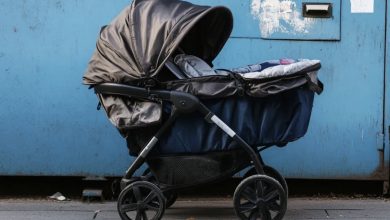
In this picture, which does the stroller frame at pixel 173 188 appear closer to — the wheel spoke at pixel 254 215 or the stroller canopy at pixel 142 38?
the wheel spoke at pixel 254 215

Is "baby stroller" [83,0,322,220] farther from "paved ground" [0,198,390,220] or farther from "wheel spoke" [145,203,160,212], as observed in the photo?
"paved ground" [0,198,390,220]

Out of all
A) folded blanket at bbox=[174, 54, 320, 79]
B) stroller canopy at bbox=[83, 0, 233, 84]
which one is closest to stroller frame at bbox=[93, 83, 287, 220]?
stroller canopy at bbox=[83, 0, 233, 84]

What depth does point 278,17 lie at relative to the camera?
5.86 m

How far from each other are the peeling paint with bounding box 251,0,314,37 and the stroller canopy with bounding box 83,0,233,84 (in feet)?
3.08

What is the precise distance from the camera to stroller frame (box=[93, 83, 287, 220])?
182 inches

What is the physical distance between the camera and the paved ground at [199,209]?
5.36m

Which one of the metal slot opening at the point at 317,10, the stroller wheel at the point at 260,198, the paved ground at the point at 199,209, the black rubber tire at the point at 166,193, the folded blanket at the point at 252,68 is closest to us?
the folded blanket at the point at 252,68

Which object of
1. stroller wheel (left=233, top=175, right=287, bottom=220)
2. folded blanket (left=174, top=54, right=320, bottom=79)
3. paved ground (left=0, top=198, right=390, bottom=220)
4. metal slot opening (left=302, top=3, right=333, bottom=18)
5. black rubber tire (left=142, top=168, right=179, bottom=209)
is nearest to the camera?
folded blanket (left=174, top=54, right=320, bottom=79)

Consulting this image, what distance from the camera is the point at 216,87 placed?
4641 millimetres

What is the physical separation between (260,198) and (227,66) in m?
1.56

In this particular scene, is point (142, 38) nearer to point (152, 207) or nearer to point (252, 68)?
point (252, 68)

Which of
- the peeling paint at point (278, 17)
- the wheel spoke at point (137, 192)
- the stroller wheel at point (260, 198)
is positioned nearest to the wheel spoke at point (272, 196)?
the stroller wheel at point (260, 198)

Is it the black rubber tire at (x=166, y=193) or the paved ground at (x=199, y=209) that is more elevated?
the black rubber tire at (x=166, y=193)

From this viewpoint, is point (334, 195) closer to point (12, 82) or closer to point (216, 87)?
point (216, 87)
